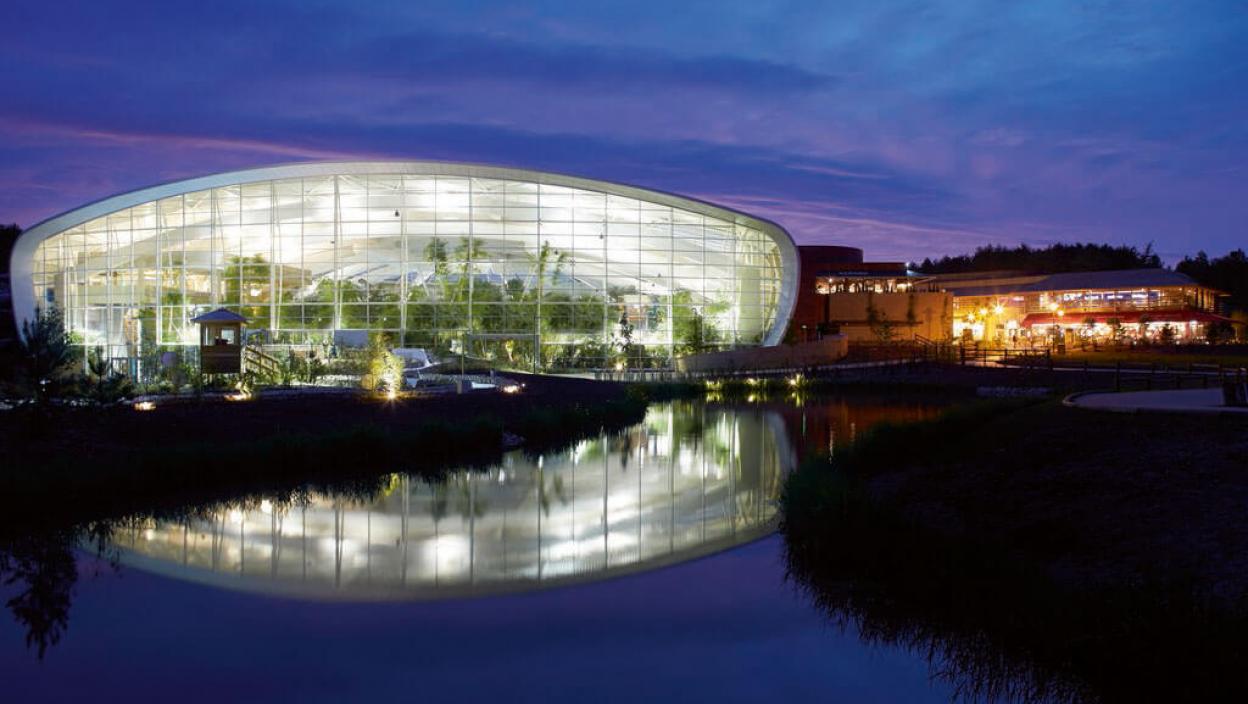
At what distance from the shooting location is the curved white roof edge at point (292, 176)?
4456 centimetres

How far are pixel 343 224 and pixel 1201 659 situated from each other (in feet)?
141

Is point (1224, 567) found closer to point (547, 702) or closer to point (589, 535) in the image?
point (547, 702)

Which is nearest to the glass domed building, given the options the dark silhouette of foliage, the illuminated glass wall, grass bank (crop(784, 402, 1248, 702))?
the illuminated glass wall

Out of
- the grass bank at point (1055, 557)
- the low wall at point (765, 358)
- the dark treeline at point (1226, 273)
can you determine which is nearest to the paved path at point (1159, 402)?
the grass bank at point (1055, 557)

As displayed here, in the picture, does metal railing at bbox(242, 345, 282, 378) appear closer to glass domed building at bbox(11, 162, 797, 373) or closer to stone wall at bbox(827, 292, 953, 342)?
glass domed building at bbox(11, 162, 797, 373)

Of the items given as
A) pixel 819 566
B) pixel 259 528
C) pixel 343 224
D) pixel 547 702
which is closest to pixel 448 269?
pixel 343 224

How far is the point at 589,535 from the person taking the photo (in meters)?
14.6

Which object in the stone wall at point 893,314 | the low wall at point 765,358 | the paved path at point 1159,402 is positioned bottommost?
the paved path at point 1159,402

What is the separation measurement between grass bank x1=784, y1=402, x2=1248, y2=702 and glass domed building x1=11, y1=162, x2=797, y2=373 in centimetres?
3056

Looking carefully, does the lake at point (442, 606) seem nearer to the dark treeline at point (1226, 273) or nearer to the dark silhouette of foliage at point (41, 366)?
the dark silhouette of foliage at point (41, 366)

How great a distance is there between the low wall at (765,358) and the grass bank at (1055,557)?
98.1 feet

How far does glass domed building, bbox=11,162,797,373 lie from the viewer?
1788 inches

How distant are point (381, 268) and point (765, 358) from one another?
1903cm

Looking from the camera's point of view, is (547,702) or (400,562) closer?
(547,702)
